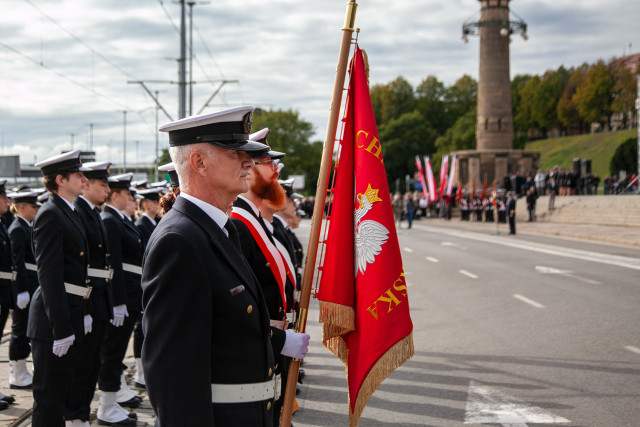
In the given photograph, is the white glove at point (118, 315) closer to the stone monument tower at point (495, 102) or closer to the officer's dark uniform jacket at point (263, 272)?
the officer's dark uniform jacket at point (263, 272)

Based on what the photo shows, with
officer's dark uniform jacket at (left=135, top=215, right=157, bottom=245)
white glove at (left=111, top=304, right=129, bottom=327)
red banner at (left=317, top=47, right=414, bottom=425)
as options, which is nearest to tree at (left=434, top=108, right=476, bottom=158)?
officer's dark uniform jacket at (left=135, top=215, right=157, bottom=245)

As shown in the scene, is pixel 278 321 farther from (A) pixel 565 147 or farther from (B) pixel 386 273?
(A) pixel 565 147

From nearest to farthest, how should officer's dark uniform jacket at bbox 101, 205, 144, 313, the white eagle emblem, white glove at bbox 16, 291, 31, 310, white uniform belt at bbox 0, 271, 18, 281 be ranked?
the white eagle emblem → officer's dark uniform jacket at bbox 101, 205, 144, 313 → white uniform belt at bbox 0, 271, 18, 281 → white glove at bbox 16, 291, 31, 310


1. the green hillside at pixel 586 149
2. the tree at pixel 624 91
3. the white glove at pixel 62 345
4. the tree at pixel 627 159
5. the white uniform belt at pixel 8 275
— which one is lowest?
the white glove at pixel 62 345

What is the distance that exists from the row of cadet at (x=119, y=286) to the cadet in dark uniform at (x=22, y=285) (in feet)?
0.04

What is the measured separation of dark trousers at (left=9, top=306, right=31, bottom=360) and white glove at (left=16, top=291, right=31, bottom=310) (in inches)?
2.1

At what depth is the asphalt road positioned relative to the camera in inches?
243

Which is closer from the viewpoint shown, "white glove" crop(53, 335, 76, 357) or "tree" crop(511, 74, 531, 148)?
"white glove" crop(53, 335, 76, 357)

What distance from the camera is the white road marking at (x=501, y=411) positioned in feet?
19.3

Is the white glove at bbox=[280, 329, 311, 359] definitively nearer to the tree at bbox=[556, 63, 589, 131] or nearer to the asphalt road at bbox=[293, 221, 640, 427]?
the asphalt road at bbox=[293, 221, 640, 427]

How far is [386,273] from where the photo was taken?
4191mm

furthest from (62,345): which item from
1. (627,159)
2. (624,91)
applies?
(624,91)

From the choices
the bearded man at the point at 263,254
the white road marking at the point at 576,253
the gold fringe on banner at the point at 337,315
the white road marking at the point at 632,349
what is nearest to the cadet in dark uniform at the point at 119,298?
the bearded man at the point at 263,254

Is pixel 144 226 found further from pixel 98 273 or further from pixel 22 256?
pixel 98 273
